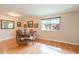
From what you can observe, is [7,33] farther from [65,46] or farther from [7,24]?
[65,46]

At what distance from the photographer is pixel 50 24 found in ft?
10.8

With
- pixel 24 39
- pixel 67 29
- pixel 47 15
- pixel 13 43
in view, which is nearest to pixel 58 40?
pixel 67 29

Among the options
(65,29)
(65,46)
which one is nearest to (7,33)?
(65,29)

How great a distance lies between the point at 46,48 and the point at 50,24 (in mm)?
872

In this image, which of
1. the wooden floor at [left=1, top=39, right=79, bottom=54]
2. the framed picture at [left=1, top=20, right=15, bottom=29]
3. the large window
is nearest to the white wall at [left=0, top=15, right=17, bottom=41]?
the framed picture at [left=1, top=20, right=15, bottom=29]

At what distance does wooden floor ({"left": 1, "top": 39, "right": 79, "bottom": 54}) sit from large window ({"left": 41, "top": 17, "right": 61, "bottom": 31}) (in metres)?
0.45

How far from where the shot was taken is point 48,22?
10.8 ft

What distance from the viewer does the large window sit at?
323 centimetres

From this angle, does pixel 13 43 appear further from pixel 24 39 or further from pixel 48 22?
pixel 48 22

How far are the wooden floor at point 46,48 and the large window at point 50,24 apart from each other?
0.45m

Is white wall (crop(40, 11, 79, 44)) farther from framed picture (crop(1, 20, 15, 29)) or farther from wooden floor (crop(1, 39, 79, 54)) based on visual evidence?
framed picture (crop(1, 20, 15, 29))

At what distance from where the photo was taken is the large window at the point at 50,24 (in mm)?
3229

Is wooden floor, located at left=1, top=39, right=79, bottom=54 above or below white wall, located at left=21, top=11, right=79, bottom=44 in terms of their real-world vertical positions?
below
